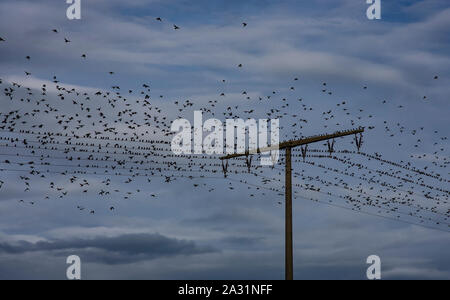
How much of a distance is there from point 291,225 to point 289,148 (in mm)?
4181

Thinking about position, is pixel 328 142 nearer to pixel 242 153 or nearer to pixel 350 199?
pixel 242 153

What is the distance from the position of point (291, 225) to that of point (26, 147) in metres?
15.0

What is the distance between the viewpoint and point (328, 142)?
1634 inches
